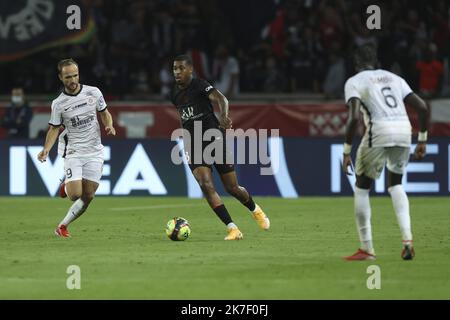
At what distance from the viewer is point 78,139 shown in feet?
51.5

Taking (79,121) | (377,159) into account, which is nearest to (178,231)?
(79,121)

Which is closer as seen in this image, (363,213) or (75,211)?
(363,213)

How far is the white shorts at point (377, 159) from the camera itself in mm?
12234

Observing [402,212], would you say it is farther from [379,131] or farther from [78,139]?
[78,139]

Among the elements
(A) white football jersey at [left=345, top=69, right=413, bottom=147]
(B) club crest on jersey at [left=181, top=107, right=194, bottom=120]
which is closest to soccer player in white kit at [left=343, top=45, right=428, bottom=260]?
(A) white football jersey at [left=345, top=69, right=413, bottom=147]

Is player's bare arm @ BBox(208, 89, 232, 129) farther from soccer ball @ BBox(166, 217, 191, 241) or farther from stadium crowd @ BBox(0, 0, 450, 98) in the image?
stadium crowd @ BBox(0, 0, 450, 98)

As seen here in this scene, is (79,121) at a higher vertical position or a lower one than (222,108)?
lower

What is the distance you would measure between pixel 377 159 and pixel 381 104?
0.56 metres

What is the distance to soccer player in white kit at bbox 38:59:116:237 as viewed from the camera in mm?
15523

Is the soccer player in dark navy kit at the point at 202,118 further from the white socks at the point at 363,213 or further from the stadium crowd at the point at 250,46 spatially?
the stadium crowd at the point at 250,46

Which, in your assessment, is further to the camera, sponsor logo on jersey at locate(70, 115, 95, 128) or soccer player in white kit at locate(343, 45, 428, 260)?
sponsor logo on jersey at locate(70, 115, 95, 128)

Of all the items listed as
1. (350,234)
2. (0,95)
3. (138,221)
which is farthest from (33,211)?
(0,95)

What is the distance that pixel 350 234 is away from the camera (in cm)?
1564

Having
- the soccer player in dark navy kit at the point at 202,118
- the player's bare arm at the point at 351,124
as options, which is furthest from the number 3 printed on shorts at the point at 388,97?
the soccer player in dark navy kit at the point at 202,118
